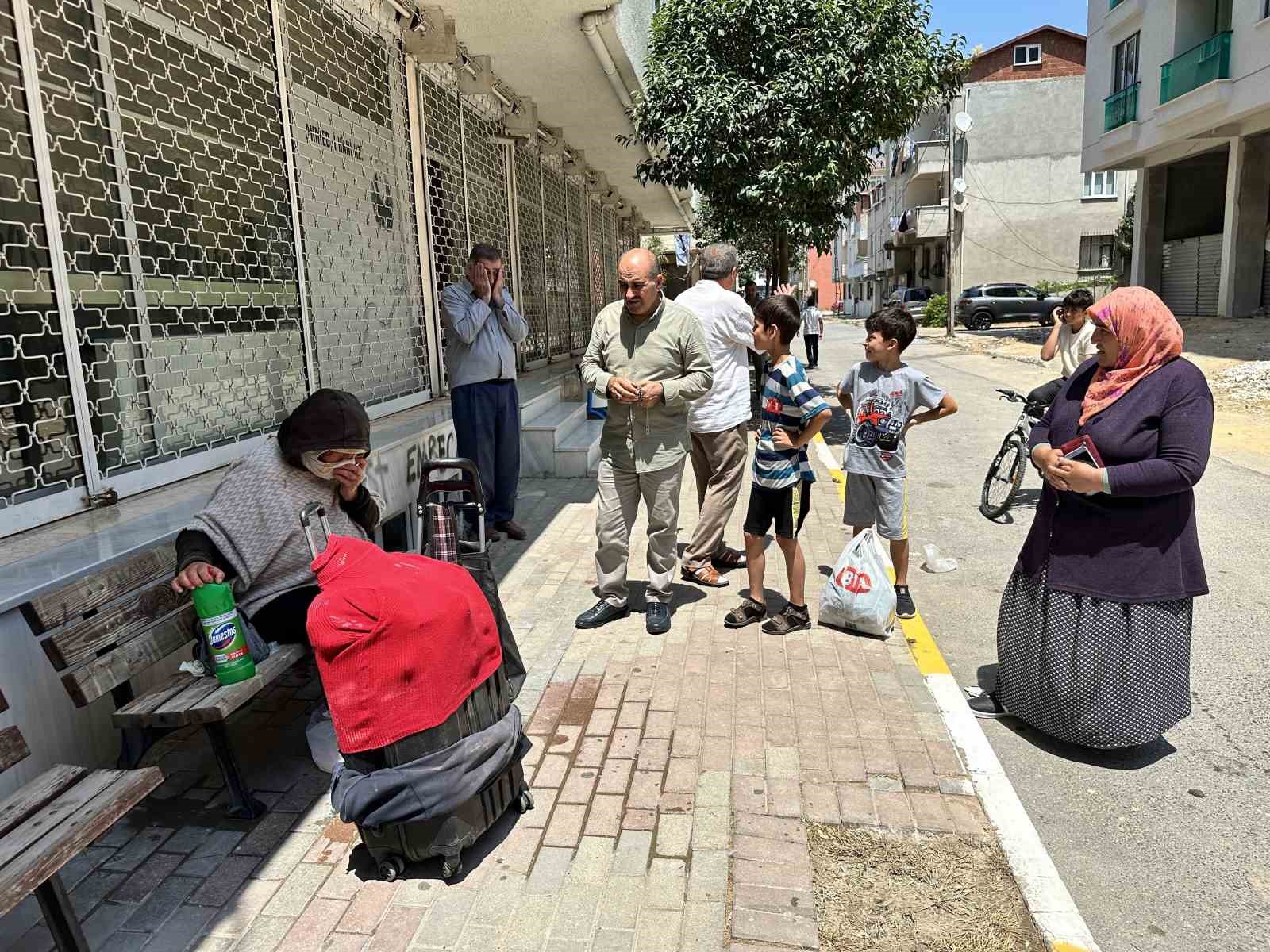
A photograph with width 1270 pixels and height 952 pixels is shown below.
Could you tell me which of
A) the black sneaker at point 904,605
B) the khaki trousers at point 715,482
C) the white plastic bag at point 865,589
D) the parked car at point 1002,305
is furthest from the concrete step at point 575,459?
the parked car at point 1002,305

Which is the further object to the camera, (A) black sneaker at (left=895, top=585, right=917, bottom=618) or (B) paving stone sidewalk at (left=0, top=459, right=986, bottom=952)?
(A) black sneaker at (left=895, top=585, right=917, bottom=618)

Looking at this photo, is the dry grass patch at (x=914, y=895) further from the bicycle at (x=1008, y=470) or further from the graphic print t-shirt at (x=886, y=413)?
the bicycle at (x=1008, y=470)

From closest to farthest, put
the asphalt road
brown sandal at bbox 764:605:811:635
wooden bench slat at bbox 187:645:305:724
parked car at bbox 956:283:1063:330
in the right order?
1. the asphalt road
2. wooden bench slat at bbox 187:645:305:724
3. brown sandal at bbox 764:605:811:635
4. parked car at bbox 956:283:1063:330

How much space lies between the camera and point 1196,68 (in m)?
19.0

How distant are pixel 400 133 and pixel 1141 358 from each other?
6314 millimetres

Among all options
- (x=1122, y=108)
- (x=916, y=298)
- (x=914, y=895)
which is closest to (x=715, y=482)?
(x=914, y=895)

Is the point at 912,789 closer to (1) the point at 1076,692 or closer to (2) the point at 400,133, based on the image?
(1) the point at 1076,692

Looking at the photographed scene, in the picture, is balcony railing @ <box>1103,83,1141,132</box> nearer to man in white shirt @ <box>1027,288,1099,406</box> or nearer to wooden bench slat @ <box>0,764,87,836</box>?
man in white shirt @ <box>1027,288,1099,406</box>

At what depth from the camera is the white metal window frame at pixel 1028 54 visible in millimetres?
37906

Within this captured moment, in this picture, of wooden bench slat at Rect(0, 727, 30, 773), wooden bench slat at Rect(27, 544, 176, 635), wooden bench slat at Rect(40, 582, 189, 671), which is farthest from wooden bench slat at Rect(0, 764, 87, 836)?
wooden bench slat at Rect(27, 544, 176, 635)

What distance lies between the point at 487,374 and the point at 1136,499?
414 cm

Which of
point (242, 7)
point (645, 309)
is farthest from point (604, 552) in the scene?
point (242, 7)

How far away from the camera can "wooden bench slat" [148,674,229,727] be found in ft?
9.02

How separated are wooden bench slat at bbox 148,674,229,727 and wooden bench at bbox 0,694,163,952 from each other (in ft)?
0.90
